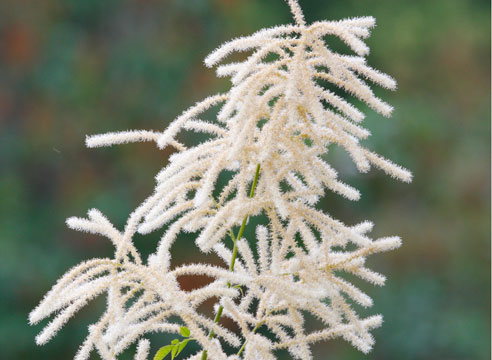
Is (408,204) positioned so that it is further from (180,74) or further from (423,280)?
(180,74)

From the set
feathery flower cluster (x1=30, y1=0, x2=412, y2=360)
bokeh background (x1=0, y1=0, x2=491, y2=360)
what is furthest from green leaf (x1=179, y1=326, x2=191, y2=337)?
bokeh background (x1=0, y1=0, x2=491, y2=360)

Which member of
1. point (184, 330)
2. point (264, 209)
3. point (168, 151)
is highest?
point (168, 151)

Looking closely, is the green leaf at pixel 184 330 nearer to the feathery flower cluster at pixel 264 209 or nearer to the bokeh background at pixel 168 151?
the feathery flower cluster at pixel 264 209

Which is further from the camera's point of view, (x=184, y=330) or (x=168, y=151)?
(x=168, y=151)

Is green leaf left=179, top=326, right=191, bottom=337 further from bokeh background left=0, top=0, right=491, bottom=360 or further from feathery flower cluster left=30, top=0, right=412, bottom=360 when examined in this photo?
bokeh background left=0, top=0, right=491, bottom=360

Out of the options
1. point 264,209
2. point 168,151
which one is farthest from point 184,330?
point 168,151

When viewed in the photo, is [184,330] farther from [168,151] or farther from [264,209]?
[168,151]

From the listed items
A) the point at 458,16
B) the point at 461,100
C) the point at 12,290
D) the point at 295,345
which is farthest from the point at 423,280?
the point at 295,345

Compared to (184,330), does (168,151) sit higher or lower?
higher

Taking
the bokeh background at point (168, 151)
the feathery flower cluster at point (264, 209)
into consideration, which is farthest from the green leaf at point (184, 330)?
the bokeh background at point (168, 151)

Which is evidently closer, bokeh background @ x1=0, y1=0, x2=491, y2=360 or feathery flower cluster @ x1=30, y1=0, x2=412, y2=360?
feathery flower cluster @ x1=30, y1=0, x2=412, y2=360
